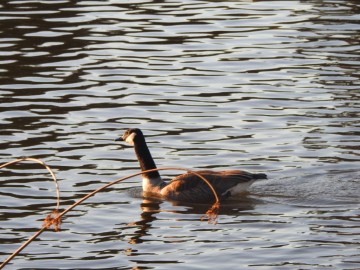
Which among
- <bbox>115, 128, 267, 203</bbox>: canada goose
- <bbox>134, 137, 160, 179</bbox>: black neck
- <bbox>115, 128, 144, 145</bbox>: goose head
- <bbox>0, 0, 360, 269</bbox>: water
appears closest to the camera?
<bbox>0, 0, 360, 269</bbox>: water

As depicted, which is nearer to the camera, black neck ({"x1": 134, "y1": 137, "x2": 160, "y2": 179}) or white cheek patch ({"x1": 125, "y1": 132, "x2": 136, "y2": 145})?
black neck ({"x1": 134, "y1": 137, "x2": 160, "y2": 179})

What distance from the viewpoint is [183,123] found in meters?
19.6

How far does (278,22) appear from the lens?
2658cm

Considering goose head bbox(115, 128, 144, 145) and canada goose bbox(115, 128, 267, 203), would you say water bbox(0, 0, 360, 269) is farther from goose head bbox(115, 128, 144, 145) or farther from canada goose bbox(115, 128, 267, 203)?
goose head bbox(115, 128, 144, 145)

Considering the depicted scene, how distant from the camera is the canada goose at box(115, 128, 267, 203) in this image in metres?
16.0

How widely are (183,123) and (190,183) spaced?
3344 mm

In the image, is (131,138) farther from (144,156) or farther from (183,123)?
(183,123)

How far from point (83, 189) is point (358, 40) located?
10.2m

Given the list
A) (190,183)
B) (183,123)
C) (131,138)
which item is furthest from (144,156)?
(183,123)

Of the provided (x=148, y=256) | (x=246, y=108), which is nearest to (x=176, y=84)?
(x=246, y=108)

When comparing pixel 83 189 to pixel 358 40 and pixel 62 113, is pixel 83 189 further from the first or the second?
pixel 358 40

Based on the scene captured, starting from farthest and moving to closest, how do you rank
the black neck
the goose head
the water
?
the goose head → the black neck → the water

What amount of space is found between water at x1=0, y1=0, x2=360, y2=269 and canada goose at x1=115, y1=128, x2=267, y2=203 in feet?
0.66

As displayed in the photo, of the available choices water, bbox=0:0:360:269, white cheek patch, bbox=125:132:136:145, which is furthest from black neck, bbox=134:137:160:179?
water, bbox=0:0:360:269
